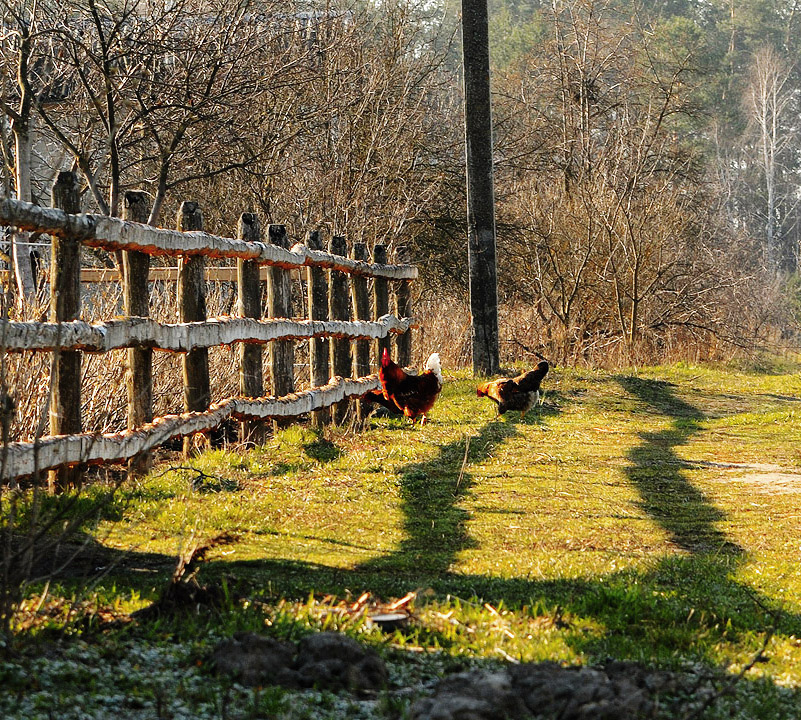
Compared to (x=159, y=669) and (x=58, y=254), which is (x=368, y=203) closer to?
(x=58, y=254)

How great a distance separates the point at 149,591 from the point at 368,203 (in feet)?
43.9

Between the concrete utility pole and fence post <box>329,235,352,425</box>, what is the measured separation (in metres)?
4.48

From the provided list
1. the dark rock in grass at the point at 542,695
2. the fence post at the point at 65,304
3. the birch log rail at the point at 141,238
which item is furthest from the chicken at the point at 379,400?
the dark rock in grass at the point at 542,695

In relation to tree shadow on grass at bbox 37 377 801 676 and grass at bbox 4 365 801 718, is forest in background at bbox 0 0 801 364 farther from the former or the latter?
tree shadow on grass at bbox 37 377 801 676

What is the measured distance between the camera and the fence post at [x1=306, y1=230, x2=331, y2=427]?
1104cm

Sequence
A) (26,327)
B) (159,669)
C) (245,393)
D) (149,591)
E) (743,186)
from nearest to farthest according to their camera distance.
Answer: (159,669) < (149,591) < (26,327) < (245,393) < (743,186)

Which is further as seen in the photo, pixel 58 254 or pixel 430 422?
pixel 430 422

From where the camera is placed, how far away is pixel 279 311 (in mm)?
10102

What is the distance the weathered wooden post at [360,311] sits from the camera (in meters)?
12.6

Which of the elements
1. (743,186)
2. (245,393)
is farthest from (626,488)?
(743,186)

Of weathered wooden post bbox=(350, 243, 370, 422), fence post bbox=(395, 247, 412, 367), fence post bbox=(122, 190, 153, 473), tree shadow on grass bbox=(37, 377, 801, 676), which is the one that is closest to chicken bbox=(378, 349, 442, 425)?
weathered wooden post bbox=(350, 243, 370, 422)

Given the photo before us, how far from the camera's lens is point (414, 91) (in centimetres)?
2017

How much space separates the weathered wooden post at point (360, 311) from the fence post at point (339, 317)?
471 mm

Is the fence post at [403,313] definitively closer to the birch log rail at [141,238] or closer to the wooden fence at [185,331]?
the wooden fence at [185,331]
